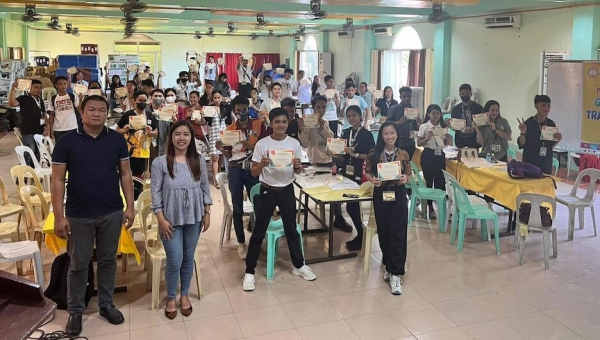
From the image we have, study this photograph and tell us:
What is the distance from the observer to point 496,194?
5.16m

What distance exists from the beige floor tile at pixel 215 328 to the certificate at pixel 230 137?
1807 mm

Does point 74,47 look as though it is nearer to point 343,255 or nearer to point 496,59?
point 496,59

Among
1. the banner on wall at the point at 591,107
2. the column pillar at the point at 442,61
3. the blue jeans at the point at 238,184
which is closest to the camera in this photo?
the blue jeans at the point at 238,184

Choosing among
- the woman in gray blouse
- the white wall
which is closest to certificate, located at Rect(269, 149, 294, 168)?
the woman in gray blouse

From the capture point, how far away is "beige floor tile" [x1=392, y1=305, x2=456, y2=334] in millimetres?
3555

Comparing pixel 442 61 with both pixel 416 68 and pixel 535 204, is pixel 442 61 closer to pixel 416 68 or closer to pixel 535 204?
pixel 416 68

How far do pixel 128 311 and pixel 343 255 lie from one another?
191 centimetres

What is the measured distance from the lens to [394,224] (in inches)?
160

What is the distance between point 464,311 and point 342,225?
6.56 ft

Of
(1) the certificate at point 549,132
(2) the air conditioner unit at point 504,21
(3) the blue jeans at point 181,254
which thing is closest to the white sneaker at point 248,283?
(3) the blue jeans at point 181,254

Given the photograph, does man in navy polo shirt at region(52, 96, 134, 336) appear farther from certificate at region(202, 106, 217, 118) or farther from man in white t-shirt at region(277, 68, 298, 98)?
man in white t-shirt at region(277, 68, 298, 98)

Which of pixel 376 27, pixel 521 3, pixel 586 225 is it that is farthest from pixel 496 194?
pixel 376 27

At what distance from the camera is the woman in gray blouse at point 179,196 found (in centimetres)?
347

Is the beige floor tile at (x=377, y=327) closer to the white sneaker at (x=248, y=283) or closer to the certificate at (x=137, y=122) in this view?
the white sneaker at (x=248, y=283)
